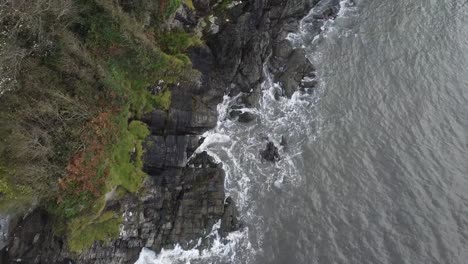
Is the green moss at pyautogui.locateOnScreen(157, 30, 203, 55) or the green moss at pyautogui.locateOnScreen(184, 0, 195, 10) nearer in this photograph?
the green moss at pyautogui.locateOnScreen(157, 30, 203, 55)

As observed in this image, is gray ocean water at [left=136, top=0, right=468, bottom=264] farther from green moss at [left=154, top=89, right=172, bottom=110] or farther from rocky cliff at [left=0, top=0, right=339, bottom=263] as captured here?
green moss at [left=154, top=89, right=172, bottom=110]

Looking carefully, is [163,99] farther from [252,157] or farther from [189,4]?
[189,4]

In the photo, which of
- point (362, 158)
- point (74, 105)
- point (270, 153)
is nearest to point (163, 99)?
point (74, 105)

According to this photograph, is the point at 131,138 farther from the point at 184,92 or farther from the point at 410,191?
the point at 410,191

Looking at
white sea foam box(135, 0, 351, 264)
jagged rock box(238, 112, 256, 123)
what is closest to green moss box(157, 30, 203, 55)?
white sea foam box(135, 0, 351, 264)

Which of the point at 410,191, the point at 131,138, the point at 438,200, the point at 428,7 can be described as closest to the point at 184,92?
the point at 131,138

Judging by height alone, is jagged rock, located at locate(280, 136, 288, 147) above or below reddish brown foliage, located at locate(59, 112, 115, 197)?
above
